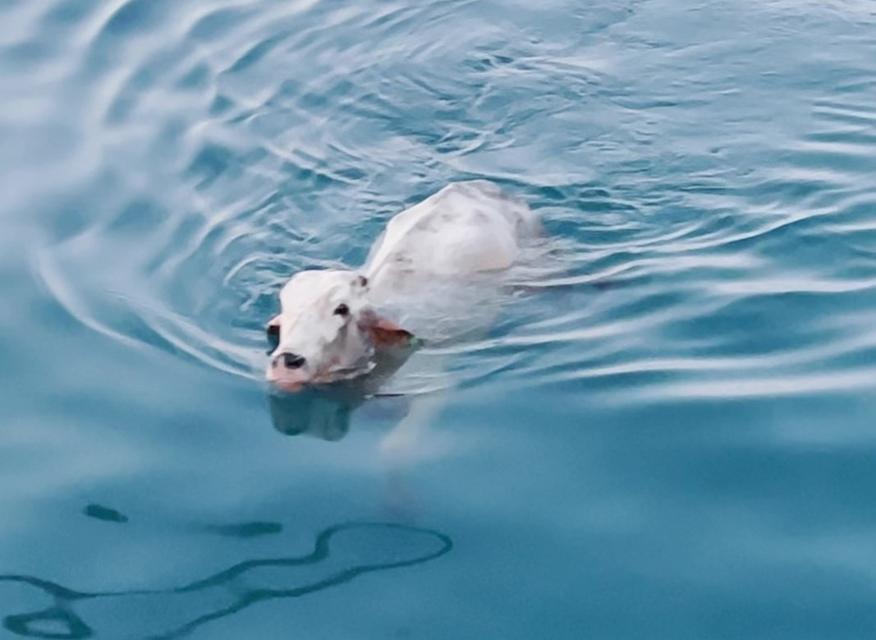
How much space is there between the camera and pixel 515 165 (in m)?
9.70

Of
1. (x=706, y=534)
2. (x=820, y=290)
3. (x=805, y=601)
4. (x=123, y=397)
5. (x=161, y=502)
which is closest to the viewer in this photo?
(x=805, y=601)

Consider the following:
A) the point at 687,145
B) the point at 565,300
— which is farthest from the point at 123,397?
the point at 687,145

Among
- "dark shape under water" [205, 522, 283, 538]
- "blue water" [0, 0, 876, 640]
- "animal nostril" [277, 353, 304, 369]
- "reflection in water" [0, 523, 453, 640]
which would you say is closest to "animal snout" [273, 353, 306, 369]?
"animal nostril" [277, 353, 304, 369]

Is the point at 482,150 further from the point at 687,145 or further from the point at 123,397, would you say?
the point at 123,397

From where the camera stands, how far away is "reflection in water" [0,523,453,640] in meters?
5.39

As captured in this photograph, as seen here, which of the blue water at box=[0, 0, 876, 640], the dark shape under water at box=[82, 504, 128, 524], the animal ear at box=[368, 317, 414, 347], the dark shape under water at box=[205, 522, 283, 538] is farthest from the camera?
the animal ear at box=[368, 317, 414, 347]

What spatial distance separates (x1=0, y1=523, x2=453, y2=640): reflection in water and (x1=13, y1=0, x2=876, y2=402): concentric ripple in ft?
4.57

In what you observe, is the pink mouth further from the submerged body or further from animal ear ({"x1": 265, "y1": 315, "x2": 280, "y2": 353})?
animal ear ({"x1": 265, "y1": 315, "x2": 280, "y2": 353})

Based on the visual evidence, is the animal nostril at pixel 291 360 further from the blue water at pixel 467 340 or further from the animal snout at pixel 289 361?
the blue water at pixel 467 340

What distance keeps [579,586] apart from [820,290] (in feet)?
9.01

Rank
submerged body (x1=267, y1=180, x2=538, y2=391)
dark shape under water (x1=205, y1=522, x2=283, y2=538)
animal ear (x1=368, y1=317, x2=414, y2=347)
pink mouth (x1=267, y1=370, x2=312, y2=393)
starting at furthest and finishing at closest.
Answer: animal ear (x1=368, y1=317, x2=414, y2=347) < submerged body (x1=267, y1=180, x2=538, y2=391) < pink mouth (x1=267, y1=370, x2=312, y2=393) < dark shape under water (x1=205, y1=522, x2=283, y2=538)

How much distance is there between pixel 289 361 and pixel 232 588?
160cm

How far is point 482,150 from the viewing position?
994 cm

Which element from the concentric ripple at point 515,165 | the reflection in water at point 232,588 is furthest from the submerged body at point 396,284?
the reflection in water at point 232,588
